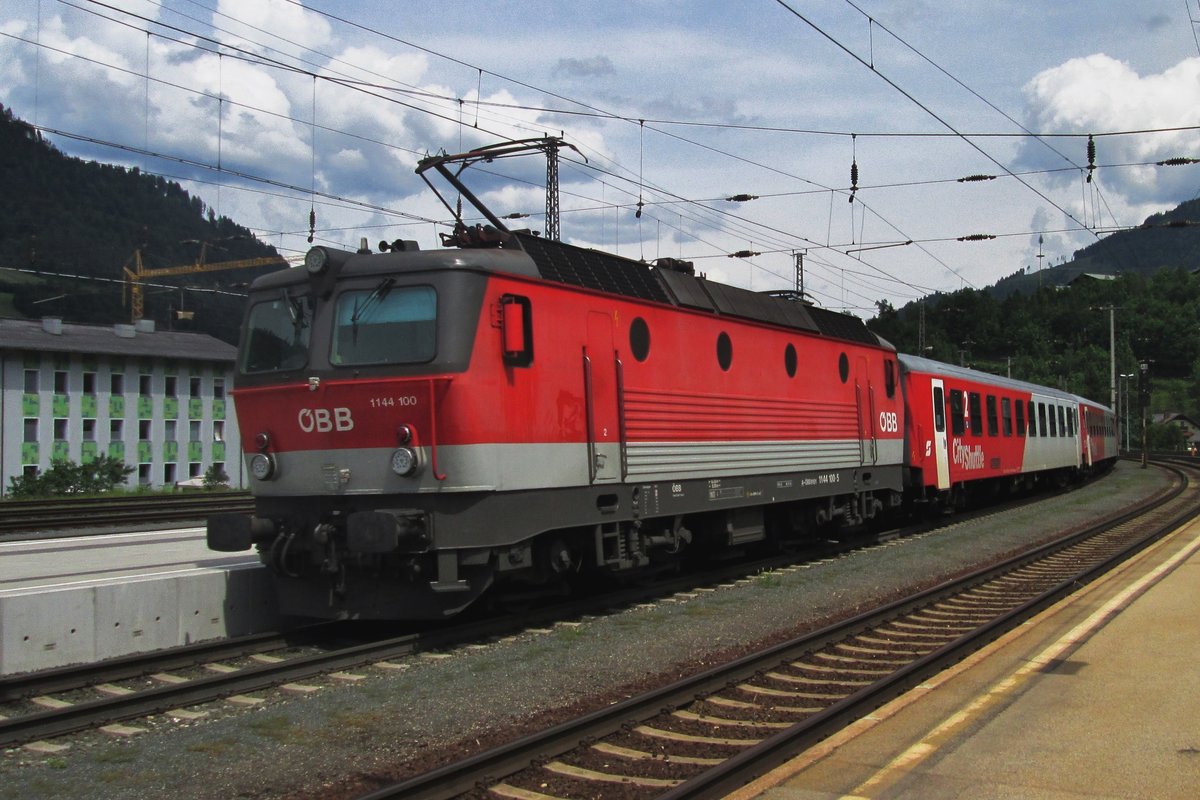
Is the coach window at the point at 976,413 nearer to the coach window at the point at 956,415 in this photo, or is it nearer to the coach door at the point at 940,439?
the coach window at the point at 956,415

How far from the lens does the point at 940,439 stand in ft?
72.6

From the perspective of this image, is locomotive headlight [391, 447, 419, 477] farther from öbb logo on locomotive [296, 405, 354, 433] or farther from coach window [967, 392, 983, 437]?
coach window [967, 392, 983, 437]

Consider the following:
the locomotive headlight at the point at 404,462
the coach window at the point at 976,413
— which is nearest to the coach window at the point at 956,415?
the coach window at the point at 976,413

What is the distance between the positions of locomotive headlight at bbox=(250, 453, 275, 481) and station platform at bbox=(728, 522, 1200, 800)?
6186 millimetres

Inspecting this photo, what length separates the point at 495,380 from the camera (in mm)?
9789

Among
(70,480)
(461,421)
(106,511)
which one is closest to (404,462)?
(461,421)

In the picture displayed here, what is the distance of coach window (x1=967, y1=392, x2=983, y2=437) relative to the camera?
80.7 feet

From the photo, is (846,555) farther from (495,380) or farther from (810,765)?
(810,765)

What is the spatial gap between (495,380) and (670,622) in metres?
3.21

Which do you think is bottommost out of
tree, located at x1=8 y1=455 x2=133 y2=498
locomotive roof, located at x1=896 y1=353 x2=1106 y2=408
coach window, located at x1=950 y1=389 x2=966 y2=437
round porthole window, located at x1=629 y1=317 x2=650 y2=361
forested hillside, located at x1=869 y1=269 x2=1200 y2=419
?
tree, located at x1=8 y1=455 x2=133 y2=498

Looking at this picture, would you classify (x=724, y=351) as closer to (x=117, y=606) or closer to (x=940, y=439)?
(x=117, y=606)

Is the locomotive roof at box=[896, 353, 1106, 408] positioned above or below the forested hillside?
below

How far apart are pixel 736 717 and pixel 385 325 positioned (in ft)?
15.8

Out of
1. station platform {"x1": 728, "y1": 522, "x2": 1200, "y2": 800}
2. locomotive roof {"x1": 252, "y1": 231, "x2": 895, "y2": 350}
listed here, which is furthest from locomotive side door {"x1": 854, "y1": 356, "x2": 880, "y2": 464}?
station platform {"x1": 728, "y1": 522, "x2": 1200, "y2": 800}
